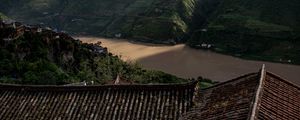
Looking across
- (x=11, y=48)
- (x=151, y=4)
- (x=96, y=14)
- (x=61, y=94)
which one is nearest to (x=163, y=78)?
(x=11, y=48)

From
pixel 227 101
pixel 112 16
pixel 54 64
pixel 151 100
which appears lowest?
pixel 54 64

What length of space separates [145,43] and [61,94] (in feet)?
297

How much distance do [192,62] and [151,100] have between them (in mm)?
70710

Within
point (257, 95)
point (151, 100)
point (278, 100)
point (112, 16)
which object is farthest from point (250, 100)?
point (112, 16)

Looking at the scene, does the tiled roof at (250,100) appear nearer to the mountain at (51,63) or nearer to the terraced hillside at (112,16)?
the mountain at (51,63)

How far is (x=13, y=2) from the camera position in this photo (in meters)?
154

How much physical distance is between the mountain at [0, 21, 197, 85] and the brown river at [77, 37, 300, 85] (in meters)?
16.4

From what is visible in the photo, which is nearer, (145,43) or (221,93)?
(221,93)

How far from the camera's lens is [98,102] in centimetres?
1573

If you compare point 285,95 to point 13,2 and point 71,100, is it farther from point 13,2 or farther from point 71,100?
point 13,2

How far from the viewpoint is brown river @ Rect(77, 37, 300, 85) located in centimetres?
7656

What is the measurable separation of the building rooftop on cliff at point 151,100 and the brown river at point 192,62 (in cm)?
5600

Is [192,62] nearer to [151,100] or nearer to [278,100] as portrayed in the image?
[151,100]

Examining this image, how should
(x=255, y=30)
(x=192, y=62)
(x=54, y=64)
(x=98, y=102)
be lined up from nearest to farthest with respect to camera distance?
(x=98, y=102) → (x=54, y=64) → (x=192, y=62) → (x=255, y=30)
